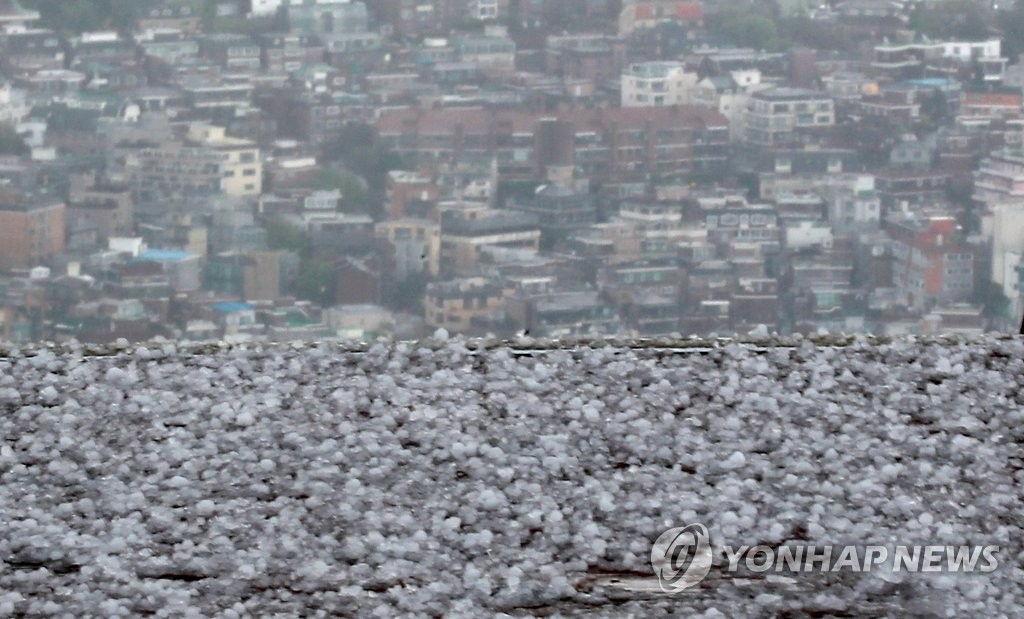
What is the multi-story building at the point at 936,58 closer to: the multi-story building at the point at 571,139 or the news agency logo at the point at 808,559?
the multi-story building at the point at 571,139

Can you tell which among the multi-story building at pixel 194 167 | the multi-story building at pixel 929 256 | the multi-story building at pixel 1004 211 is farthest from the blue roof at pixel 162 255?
the multi-story building at pixel 1004 211

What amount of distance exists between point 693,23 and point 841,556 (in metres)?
4.35

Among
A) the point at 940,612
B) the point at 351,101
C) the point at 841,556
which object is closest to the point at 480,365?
the point at 841,556

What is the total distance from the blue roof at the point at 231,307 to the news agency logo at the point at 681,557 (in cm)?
322

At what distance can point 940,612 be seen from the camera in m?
2.78

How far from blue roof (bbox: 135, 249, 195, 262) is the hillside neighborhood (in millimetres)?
14

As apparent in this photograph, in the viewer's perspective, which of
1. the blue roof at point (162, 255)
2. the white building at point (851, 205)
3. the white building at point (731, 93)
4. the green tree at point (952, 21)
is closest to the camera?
the blue roof at point (162, 255)

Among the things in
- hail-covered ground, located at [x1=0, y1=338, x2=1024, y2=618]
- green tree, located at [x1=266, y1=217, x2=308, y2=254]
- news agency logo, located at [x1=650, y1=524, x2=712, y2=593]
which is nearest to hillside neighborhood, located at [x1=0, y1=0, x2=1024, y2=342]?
green tree, located at [x1=266, y1=217, x2=308, y2=254]

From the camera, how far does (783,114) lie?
6.60m

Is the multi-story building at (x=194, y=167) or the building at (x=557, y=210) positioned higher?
the multi-story building at (x=194, y=167)

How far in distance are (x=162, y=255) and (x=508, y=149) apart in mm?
1773

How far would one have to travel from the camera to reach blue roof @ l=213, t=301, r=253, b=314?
581 centimetres

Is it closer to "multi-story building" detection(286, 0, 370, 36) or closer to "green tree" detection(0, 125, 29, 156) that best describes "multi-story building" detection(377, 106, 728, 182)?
"multi-story building" detection(286, 0, 370, 36)

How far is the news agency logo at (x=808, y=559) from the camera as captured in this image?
2.92m
